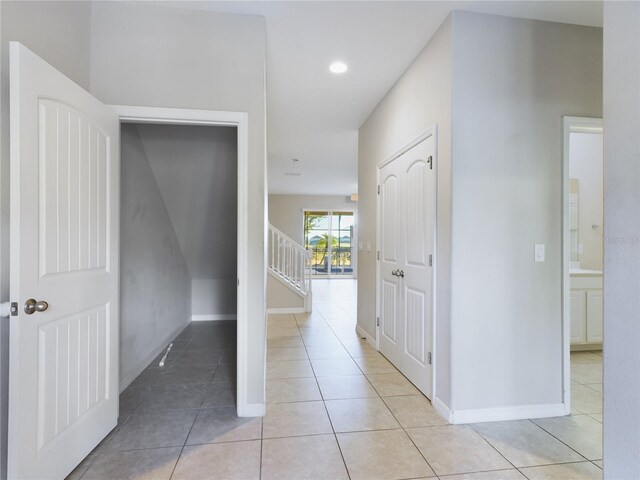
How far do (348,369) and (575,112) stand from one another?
109 inches

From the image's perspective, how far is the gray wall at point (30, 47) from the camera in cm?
146

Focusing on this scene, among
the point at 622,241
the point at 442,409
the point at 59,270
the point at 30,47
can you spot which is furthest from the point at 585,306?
the point at 30,47

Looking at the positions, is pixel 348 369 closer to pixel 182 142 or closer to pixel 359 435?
pixel 359 435

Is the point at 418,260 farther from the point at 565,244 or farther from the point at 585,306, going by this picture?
the point at 585,306

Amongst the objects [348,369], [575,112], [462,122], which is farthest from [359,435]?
[575,112]

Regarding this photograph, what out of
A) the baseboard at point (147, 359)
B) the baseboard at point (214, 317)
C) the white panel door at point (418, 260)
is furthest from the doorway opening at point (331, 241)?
the white panel door at point (418, 260)

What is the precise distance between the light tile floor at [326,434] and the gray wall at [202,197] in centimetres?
176

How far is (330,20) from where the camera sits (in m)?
2.32

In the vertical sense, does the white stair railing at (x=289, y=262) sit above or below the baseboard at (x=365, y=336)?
above

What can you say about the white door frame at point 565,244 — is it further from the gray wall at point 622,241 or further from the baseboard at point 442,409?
the gray wall at point 622,241

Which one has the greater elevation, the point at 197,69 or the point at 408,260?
the point at 197,69

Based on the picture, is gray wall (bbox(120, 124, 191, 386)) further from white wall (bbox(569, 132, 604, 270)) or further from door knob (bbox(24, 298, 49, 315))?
white wall (bbox(569, 132, 604, 270))

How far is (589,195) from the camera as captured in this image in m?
4.05

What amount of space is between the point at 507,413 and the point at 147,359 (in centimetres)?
318
